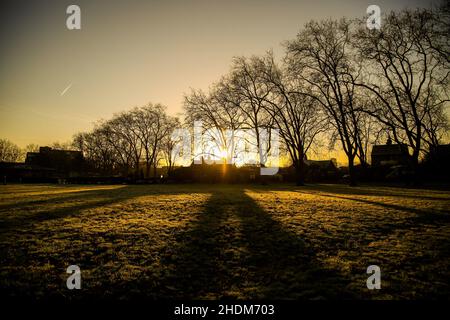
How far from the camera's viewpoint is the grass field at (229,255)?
4.06m

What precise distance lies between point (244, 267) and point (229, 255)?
0.70 metres

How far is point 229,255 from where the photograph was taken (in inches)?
217

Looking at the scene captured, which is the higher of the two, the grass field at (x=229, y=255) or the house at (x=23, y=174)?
the house at (x=23, y=174)

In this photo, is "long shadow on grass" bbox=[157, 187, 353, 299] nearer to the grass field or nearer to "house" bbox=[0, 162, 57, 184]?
the grass field

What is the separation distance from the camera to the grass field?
13.3 ft

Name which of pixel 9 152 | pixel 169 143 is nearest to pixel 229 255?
pixel 169 143

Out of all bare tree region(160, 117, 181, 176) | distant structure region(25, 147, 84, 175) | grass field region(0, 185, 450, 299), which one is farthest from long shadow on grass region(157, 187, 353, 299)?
distant structure region(25, 147, 84, 175)

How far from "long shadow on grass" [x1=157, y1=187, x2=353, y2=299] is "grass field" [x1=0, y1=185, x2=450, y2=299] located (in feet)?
0.06

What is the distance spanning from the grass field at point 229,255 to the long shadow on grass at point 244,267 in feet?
0.06

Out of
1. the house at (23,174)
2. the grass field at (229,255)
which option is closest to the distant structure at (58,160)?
the house at (23,174)

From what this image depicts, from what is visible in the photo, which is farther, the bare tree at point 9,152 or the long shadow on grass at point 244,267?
the bare tree at point 9,152

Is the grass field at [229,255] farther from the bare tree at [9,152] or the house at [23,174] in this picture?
the bare tree at [9,152]

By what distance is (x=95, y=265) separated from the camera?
507cm
